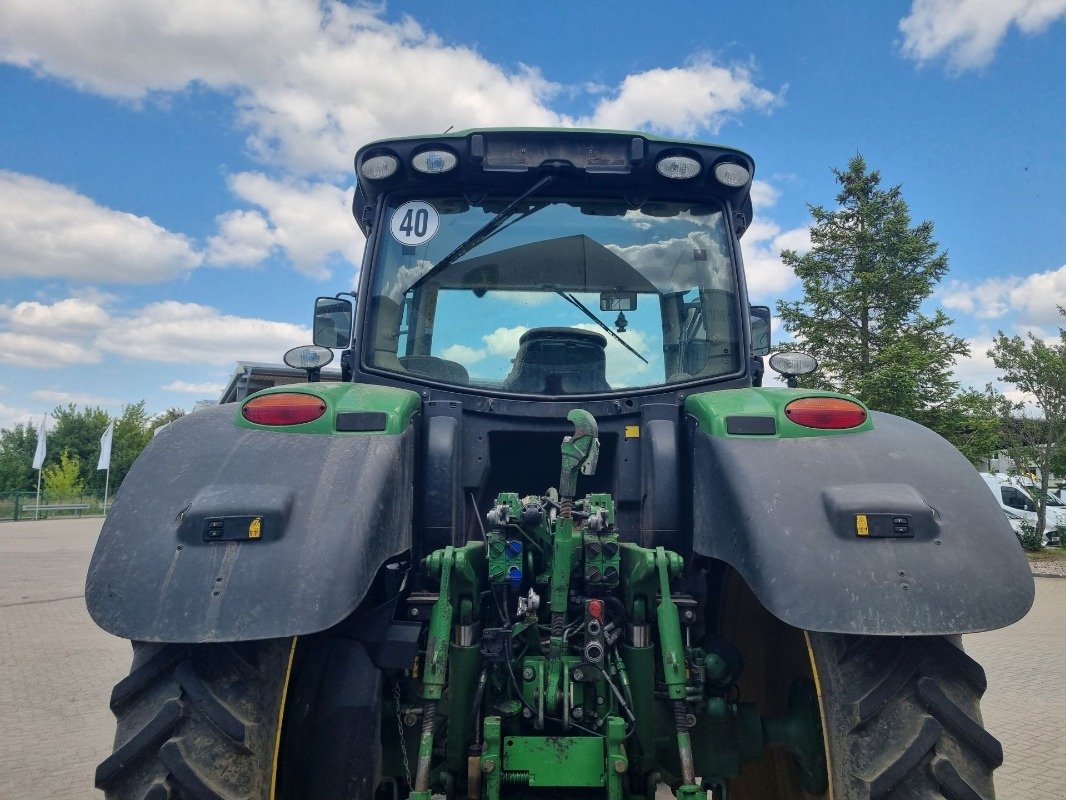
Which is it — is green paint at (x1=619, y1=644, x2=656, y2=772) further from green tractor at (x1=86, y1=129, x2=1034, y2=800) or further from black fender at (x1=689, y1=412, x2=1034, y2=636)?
black fender at (x1=689, y1=412, x2=1034, y2=636)

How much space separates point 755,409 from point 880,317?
2349 cm

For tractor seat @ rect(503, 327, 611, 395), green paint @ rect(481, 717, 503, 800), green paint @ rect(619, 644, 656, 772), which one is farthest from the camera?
tractor seat @ rect(503, 327, 611, 395)

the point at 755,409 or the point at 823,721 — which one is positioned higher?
the point at 755,409

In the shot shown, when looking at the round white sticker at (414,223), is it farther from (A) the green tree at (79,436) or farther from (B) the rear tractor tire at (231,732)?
(A) the green tree at (79,436)

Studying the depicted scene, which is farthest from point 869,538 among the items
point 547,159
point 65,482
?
point 65,482

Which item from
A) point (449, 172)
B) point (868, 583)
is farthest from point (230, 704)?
point (449, 172)

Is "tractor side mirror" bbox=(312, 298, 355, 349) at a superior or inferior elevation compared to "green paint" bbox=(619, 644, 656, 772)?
superior

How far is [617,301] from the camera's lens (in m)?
3.52

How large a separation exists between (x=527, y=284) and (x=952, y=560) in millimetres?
2048

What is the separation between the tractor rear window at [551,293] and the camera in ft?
11.4

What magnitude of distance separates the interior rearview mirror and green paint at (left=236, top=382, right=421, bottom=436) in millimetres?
1024

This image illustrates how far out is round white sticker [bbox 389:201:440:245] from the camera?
355 centimetres

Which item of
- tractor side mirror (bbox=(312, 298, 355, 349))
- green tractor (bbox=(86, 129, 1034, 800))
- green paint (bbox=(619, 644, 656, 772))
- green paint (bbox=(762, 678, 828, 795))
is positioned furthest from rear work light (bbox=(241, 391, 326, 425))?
green paint (bbox=(762, 678, 828, 795))

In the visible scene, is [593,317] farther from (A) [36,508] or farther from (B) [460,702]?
(A) [36,508]
